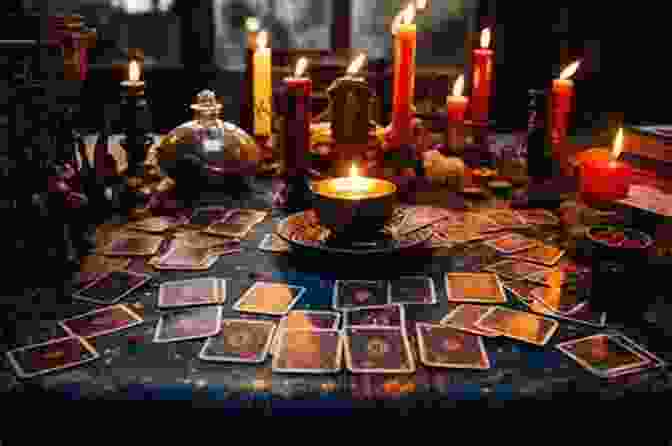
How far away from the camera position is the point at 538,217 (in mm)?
1779

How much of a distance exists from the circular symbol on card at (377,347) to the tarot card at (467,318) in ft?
0.45

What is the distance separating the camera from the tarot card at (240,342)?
1030 millimetres

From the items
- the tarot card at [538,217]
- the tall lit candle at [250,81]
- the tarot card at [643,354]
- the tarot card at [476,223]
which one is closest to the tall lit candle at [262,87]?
the tall lit candle at [250,81]

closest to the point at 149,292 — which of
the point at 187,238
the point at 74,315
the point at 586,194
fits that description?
the point at 74,315

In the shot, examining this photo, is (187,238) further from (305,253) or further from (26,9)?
(26,9)

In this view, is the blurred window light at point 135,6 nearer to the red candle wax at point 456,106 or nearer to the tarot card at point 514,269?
the red candle wax at point 456,106

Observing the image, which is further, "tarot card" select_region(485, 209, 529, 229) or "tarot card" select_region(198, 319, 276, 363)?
"tarot card" select_region(485, 209, 529, 229)

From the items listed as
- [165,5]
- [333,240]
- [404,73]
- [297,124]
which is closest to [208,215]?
[297,124]

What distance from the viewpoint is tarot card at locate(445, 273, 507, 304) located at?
126cm

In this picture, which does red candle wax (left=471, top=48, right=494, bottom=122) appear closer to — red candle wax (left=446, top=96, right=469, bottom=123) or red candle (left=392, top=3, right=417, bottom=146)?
red candle wax (left=446, top=96, right=469, bottom=123)

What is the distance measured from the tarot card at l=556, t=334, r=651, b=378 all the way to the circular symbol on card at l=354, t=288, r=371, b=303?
0.36 m

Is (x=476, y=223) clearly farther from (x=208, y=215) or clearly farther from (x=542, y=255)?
(x=208, y=215)

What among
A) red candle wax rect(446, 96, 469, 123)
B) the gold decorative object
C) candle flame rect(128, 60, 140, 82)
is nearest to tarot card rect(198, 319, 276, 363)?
the gold decorative object

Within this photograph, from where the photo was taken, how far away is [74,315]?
1.17m
